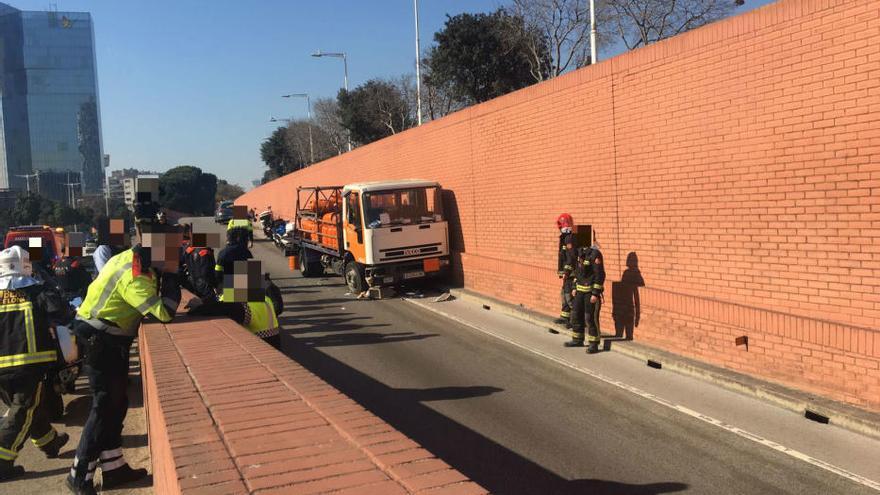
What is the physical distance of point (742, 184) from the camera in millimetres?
7730

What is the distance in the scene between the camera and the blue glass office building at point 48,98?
13000 cm

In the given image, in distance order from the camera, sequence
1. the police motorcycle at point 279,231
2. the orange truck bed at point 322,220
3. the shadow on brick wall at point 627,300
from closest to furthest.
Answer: the shadow on brick wall at point 627,300 → the orange truck bed at point 322,220 → the police motorcycle at point 279,231

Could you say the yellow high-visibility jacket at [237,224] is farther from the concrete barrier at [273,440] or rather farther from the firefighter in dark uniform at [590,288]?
the firefighter in dark uniform at [590,288]

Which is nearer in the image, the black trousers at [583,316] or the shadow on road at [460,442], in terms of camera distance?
the shadow on road at [460,442]

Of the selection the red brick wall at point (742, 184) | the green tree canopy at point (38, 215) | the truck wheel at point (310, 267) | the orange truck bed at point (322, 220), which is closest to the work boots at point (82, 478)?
the red brick wall at point (742, 184)

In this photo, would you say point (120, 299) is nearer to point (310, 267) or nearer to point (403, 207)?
point (403, 207)

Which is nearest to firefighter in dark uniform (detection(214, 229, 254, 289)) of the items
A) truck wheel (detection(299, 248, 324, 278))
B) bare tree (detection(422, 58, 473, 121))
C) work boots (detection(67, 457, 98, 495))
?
work boots (detection(67, 457, 98, 495))

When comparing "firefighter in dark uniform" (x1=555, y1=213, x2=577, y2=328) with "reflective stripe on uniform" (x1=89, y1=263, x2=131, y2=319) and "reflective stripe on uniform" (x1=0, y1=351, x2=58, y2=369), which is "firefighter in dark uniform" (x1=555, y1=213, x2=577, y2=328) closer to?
"reflective stripe on uniform" (x1=89, y1=263, x2=131, y2=319)

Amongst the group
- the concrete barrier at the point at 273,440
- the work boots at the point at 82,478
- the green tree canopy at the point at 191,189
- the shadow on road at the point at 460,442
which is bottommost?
the shadow on road at the point at 460,442

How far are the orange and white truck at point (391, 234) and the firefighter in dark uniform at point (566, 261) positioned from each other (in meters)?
5.28

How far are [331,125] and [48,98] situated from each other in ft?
390

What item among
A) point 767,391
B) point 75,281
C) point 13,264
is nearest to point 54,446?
point 13,264

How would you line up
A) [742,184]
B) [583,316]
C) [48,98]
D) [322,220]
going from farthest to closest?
[48,98] < [322,220] < [583,316] < [742,184]

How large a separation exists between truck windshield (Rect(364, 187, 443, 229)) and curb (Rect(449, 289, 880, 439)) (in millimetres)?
7061
